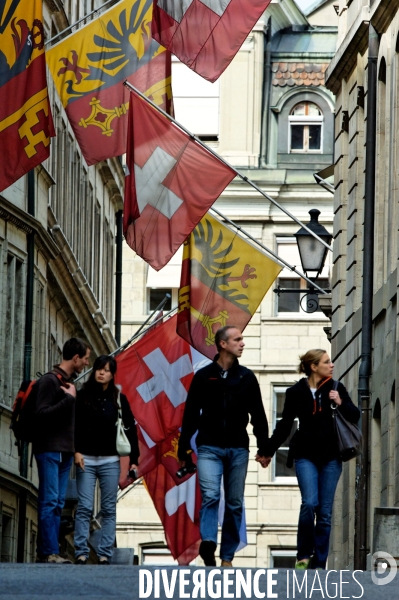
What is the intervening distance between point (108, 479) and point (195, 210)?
6468 mm

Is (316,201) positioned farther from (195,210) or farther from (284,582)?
(284,582)

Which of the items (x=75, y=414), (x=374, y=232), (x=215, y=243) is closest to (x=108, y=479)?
(x=75, y=414)

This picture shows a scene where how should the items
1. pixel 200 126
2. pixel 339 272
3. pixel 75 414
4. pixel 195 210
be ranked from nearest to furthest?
pixel 75 414 → pixel 195 210 → pixel 339 272 → pixel 200 126

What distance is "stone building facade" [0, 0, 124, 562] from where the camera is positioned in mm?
31906

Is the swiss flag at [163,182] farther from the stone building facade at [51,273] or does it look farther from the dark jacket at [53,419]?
the stone building facade at [51,273]

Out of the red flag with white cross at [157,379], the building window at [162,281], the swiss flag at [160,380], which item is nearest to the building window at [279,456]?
the building window at [162,281]

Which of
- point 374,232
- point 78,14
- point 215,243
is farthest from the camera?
point 78,14

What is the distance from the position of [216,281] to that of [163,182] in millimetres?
2154

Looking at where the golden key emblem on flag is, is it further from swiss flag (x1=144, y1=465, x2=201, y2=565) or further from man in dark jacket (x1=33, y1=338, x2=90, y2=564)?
swiss flag (x1=144, y1=465, x2=201, y2=565)

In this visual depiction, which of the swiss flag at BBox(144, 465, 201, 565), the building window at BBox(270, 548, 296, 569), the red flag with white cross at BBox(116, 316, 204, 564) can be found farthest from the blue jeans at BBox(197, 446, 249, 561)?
the building window at BBox(270, 548, 296, 569)

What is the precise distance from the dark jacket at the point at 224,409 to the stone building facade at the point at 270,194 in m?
35.4

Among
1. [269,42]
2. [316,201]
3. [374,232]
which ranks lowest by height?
[374,232]

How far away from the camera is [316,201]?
178ft

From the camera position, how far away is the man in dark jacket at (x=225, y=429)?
16000mm
